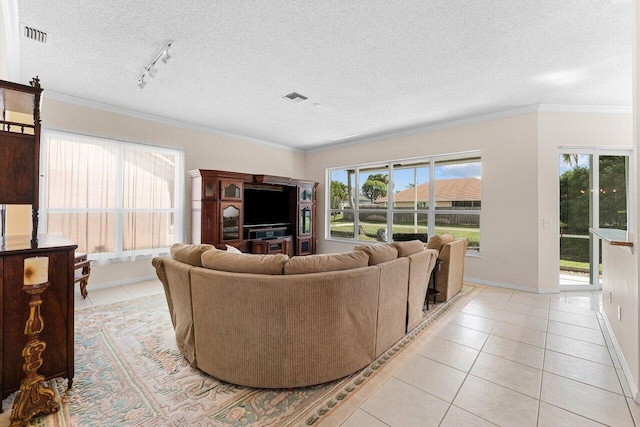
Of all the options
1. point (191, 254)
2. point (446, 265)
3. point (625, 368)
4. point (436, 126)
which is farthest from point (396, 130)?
point (191, 254)

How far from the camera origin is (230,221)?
200 inches

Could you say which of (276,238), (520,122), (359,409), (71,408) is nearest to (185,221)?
(276,238)

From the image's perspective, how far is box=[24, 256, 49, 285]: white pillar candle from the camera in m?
1.50

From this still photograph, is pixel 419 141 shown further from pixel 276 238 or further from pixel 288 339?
pixel 288 339

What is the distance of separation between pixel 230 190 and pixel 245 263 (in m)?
3.47

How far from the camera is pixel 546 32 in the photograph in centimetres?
→ 238

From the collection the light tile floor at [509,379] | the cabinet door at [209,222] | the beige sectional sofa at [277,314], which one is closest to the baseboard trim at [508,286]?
the light tile floor at [509,379]

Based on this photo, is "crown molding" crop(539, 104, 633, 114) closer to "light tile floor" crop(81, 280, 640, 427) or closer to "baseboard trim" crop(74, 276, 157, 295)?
"light tile floor" crop(81, 280, 640, 427)

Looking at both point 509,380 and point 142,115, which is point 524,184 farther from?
point 142,115

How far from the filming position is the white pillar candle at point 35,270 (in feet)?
4.93

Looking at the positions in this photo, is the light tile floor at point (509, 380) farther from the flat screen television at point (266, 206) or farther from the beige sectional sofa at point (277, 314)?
the flat screen television at point (266, 206)

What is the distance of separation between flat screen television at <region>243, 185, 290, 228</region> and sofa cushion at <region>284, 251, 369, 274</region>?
12.3 ft

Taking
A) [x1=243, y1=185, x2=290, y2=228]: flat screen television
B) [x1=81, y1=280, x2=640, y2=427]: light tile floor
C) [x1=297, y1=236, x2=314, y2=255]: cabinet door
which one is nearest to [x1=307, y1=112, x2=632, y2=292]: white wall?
[x1=81, y1=280, x2=640, y2=427]: light tile floor

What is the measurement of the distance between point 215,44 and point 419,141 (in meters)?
3.95
